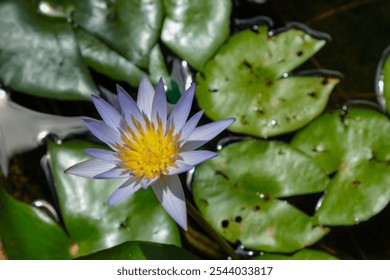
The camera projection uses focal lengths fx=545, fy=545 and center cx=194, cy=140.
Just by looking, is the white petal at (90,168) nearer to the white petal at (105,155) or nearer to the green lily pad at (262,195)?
the white petal at (105,155)

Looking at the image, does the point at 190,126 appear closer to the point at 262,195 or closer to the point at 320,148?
the point at 262,195

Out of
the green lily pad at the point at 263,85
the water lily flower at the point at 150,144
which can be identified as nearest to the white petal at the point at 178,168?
the water lily flower at the point at 150,144

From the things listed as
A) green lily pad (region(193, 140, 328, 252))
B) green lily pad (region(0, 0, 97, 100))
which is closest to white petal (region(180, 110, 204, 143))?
green lily pad (region(193, 140, 328, 252))

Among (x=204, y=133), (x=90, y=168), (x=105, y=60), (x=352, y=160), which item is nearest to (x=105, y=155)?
(x=90, y=168)

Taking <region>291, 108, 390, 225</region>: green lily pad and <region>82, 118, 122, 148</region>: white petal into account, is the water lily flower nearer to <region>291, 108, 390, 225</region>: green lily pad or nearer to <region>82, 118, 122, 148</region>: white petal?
<region>82, 118, 122, 148</region>: white petal

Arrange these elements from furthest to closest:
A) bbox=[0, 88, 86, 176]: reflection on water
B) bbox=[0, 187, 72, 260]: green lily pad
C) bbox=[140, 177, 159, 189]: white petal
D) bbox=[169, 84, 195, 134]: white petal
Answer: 1. bbox=[0, 88, 86, 176]: reflection on water
2. bbox=[0, 187, 72, 260]: green lily pad
3. bbox=[169, 84, 195, 134]: white petal
4. bbox=[140, 177, 159, 189]: white petal

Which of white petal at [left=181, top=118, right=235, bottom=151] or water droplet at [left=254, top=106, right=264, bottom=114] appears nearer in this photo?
white petal at [left=181, top=118, right=235, bottom=151]

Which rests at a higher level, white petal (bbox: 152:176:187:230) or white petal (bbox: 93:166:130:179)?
white petal (bbox: 93:166:130:179)
